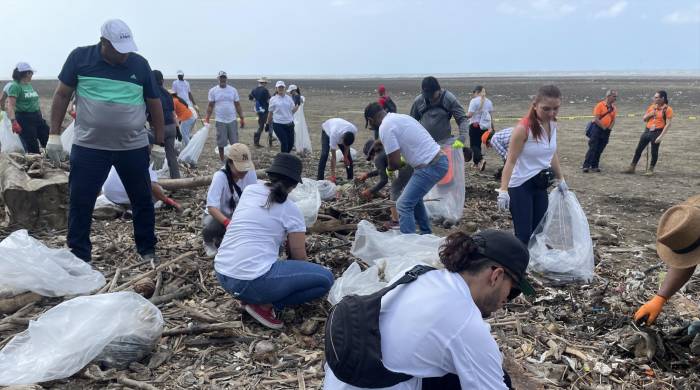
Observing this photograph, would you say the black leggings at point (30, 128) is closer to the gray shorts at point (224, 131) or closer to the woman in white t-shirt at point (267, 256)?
the gray shorts at point (224, 131)

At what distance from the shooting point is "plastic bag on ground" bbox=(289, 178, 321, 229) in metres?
4.93

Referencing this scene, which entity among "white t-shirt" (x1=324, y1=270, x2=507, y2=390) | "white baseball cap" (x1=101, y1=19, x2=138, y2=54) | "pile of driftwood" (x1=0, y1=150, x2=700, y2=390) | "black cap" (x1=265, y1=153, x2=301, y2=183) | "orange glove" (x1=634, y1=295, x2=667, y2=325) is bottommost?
"pile of driftwood" (x1=0, y1=150, x2=700, y2=390)

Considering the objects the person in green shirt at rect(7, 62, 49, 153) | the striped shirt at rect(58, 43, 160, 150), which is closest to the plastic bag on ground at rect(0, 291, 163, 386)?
the striped shirt at rect(58, 43, 160, 150)

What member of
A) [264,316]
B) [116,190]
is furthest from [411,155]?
[116,190]

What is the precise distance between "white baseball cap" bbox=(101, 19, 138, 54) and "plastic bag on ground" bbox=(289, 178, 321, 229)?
81.1 inches

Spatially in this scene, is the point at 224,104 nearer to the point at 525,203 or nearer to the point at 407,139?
the point at 407,139

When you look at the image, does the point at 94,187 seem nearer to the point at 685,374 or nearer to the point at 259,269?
the point at 259,269

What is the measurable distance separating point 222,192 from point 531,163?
2.48 metres

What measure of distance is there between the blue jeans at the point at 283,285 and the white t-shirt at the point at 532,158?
1752 mm

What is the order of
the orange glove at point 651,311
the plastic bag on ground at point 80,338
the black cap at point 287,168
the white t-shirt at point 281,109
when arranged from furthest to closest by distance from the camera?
the white t-shirt at point 281,109 → the black cap at point 287,168 → the orange glove at point 651,311 → the plastic bag on ground at point 80,338

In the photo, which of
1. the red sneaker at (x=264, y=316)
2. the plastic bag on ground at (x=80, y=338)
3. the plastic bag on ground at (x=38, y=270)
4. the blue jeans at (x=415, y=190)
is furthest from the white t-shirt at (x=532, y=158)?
the plastic bag on ground at (x=38, y=270)

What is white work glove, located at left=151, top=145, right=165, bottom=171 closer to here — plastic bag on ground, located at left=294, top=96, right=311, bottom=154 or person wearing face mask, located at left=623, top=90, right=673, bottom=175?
plastic bag on ground, located at left=294, top=96, right=311, bottom=154

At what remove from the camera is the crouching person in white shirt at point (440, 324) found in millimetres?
1619

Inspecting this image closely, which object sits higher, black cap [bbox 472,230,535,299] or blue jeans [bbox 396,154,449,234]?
black cap [bbox 472,230,535,299]
